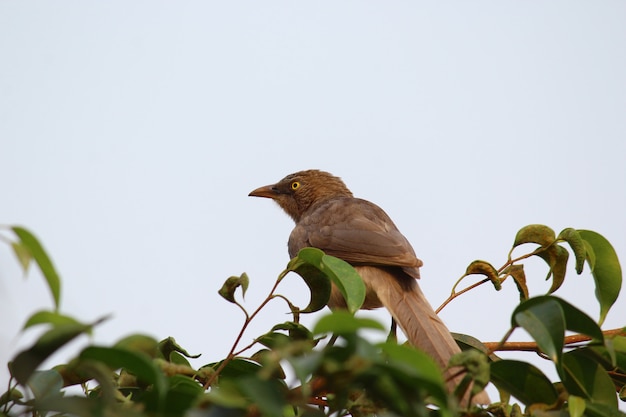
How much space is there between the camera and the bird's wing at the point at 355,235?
5.92m

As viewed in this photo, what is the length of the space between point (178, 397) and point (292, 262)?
126cm

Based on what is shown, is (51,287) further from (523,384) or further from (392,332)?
(392,332)

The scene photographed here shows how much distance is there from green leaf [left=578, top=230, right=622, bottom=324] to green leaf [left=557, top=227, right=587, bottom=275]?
3cm

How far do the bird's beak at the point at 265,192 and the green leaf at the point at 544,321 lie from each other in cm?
678

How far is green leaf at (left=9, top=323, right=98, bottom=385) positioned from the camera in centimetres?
147

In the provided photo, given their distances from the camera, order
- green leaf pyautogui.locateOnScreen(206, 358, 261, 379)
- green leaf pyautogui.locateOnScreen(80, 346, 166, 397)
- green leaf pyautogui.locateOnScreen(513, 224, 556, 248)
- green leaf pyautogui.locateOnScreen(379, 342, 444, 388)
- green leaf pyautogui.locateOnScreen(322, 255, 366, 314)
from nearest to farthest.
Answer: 1. green leaf pyautogui.locateOnScreen(379, 342, 444, 388)
2. green leaf pyautogui.locateOnScreen(80, 346, 166, 397)
3. green leaf pyautogui.locateOnScreen(322, 255, 366, 314)
4. green leaf pyautogui.locateOnScreen(206, 358, 261, 379)
5. green leaf pyautogui.locateOnScreen(513, 224, 556, 248)

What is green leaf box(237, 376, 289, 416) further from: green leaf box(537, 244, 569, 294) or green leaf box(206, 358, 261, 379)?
green leaf box(537, 244, 569, 294)

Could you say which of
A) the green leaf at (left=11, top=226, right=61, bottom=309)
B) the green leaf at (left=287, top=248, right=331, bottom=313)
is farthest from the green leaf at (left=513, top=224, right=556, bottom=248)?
the green leaf at (left=11, top=226, right=61, bottom=309)

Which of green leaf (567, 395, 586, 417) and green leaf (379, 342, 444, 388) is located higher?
green leaf (379, 342, 444, 388)

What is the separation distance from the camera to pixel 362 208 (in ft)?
23.4

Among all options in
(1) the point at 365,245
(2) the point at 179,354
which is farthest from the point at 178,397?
(1) the point at 365,245

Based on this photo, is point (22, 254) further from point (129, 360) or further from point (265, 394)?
point (265, 394)

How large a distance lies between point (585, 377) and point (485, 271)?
1404 mm

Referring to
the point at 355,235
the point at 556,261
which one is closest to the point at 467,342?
the point at 556,261
